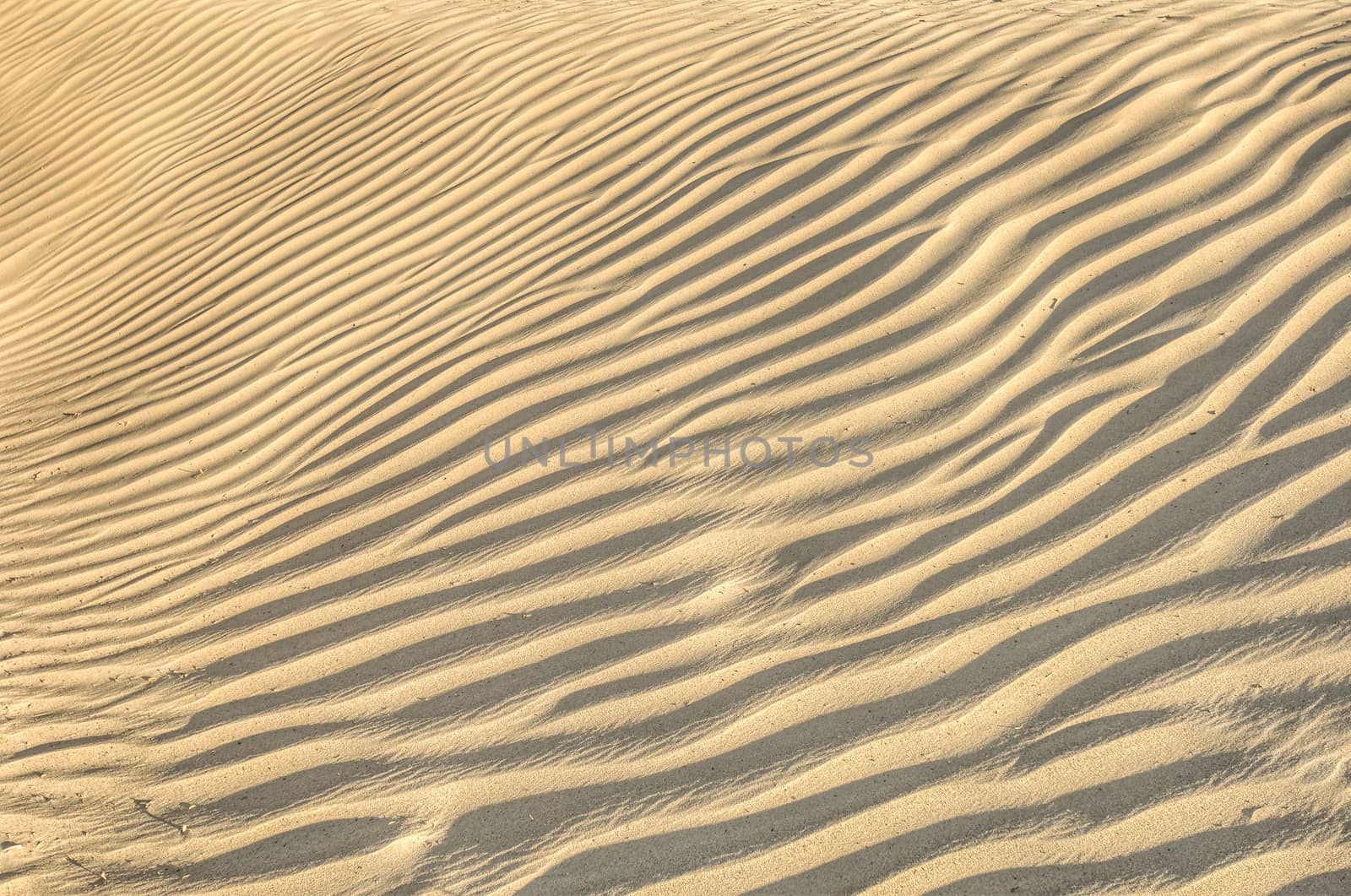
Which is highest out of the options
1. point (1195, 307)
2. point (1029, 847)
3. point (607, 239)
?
point (607, 239)

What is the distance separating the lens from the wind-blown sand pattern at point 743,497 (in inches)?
86.6

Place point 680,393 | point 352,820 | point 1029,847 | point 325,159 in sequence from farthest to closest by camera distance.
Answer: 1. point 325,159
2. point 680,393
3. point 352,820
4. point 1029,847

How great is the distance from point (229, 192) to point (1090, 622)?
447 cm

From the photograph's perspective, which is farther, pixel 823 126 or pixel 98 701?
pixel 823 126

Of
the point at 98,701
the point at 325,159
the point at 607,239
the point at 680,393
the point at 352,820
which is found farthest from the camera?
the point at 325,159

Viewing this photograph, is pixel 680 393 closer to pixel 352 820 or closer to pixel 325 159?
pixel 352 820

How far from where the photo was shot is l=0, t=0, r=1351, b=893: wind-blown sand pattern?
2.20 metres

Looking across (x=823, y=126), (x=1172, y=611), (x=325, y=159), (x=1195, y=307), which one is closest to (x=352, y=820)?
(x=1172, y=611)

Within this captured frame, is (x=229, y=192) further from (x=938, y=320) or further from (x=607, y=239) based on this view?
(x=938, y=320)

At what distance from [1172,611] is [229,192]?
4.59 m

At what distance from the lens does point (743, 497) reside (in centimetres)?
285

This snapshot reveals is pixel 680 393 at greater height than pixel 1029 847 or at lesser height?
greater

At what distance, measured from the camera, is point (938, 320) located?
3162 mm

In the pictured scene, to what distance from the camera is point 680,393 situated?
319 cm
